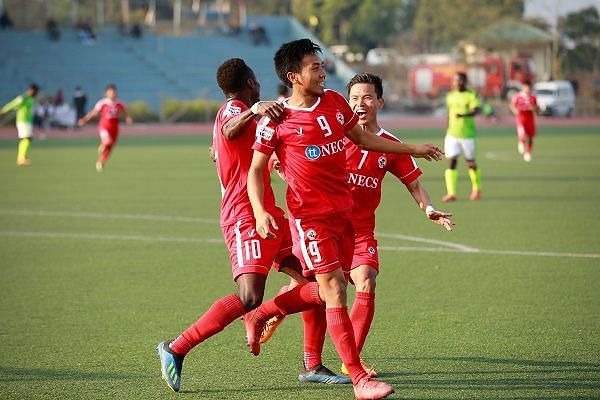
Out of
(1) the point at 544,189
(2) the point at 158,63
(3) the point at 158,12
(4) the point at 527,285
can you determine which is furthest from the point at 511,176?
(3) the point at 158,12

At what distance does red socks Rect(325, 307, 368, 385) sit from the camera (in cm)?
652

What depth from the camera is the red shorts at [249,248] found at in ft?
22.8

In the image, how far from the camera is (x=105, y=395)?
6.90 m

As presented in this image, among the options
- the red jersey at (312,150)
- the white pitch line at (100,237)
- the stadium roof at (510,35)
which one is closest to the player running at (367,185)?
the red jersey at (312,150)

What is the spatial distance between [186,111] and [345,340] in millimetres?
50808

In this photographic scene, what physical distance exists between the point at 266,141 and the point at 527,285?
502 cm

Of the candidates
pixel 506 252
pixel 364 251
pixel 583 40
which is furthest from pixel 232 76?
pixel 583 40

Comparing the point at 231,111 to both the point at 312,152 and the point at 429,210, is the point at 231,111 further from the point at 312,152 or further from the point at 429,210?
the point at 429,210

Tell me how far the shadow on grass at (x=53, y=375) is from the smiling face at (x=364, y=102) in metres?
2.30

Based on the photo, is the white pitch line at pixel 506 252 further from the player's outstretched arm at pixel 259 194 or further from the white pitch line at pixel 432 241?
the player's outstretched arm at pixel 259 194

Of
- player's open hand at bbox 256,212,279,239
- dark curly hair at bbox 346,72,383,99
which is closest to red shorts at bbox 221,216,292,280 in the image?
player's open hand at bbox 256,212,279,239

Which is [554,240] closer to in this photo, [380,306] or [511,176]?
[380,306]

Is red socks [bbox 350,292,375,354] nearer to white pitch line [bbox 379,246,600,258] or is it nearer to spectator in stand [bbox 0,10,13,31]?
white pitch line [bbox 379,246,600,258]

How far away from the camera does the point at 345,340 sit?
6574 mm
